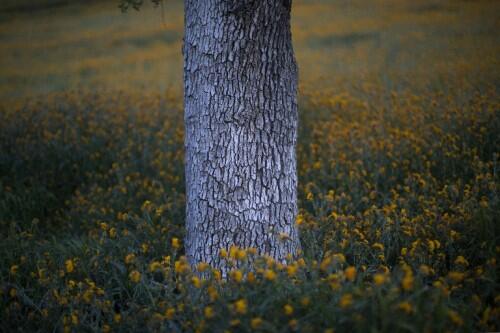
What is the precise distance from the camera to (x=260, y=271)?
2.26m

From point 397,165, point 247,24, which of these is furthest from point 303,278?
point 397,165

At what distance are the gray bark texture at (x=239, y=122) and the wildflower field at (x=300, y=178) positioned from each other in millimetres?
238

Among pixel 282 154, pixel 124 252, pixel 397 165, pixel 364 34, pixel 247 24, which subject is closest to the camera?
pixel 247 24

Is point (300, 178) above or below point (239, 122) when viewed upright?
below

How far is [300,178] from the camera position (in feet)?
16.3

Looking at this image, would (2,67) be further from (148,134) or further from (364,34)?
(364,34)

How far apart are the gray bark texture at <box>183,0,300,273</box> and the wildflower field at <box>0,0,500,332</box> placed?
24cm

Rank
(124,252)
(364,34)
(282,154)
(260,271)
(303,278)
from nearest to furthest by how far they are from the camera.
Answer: (260,271) < (303,278) < (282,154) < (124,252) < (364,34)

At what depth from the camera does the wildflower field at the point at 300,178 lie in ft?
7.57

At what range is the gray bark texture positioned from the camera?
9.81ft

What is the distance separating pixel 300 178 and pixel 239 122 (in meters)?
2.05

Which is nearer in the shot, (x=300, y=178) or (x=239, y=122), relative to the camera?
(x=239, y=122)

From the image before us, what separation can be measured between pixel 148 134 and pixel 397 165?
303cm

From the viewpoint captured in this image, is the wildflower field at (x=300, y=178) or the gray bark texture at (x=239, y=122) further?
the gray bark texture at (x=239, y=122)
